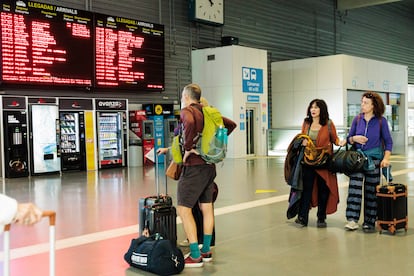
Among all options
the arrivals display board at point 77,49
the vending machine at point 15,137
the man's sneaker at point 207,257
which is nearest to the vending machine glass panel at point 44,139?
Result: the vending machine at point 15,137

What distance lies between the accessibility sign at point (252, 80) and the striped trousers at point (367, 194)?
439 inches

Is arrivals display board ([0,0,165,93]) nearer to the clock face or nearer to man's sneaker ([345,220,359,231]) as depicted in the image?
the clock face

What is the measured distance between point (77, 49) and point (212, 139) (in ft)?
30.8

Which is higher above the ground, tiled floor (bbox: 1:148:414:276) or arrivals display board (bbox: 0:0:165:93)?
arrivals display board (bbox: 0:0:165:93)

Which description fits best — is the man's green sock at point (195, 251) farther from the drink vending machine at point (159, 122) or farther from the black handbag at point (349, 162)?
the drink vending machine at point (159, 122)

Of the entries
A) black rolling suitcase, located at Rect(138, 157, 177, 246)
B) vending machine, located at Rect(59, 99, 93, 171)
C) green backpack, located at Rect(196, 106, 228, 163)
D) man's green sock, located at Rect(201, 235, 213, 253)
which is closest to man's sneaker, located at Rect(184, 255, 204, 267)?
man's green sock, located at Rect(201, 235, 213, 253)

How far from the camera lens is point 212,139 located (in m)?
4.25

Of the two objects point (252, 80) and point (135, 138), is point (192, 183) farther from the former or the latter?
point (252, 80)

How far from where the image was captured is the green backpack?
423cm

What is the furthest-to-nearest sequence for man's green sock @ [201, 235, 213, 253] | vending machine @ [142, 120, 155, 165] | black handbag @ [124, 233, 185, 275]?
vending machine @ [142, 120, 155, 165]
man's green sock @ [201, 235, 213, 253]
black handbag @ [124, 233, 185, 275]

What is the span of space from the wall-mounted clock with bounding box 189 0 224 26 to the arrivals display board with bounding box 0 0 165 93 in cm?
157

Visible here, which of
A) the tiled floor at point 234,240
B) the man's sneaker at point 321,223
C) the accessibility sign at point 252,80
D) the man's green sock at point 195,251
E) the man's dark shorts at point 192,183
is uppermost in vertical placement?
the accessibility sign at point 252,80

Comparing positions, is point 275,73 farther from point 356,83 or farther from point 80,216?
point 80,216

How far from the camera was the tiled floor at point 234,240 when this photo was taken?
411 centimetres
